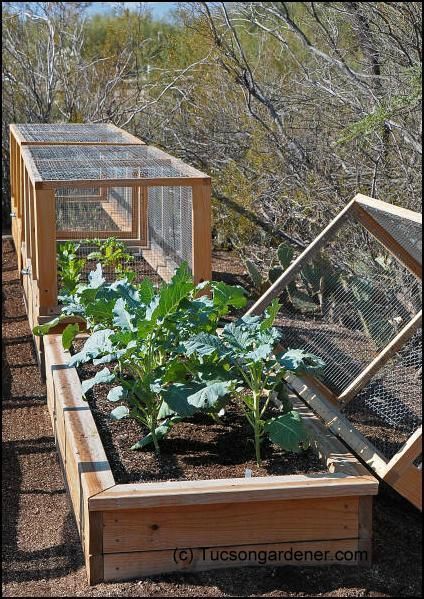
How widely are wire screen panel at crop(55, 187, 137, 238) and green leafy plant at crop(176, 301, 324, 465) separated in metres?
3.75

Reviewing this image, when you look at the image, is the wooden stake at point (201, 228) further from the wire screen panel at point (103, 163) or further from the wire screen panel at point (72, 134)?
the wire screen panel at point (72, 134)

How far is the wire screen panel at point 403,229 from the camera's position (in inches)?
155

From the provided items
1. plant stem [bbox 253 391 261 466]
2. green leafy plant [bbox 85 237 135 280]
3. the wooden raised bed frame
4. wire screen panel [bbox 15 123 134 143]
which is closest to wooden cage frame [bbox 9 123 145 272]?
wire screen panel [bbox 15 123 134 143]

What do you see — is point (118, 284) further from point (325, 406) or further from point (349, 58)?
point (349, 58)

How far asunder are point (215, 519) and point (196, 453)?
603 mm

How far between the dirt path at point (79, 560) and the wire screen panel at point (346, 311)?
72 centimetres

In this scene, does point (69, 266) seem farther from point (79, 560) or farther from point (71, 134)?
point (71, 134)

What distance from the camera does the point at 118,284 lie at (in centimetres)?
463

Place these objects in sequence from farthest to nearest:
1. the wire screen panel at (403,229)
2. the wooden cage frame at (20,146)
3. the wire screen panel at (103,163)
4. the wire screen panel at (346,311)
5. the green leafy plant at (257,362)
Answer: the wooden cage frame at (20,146)
the wire screen panel at (103,163)
the wire screen panel at (346,311)
the green leafy plant at (257,362)
the wire screen panel at (403,229)

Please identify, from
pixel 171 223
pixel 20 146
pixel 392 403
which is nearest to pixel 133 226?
pixel 171 223

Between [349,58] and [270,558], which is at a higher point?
[349,58]

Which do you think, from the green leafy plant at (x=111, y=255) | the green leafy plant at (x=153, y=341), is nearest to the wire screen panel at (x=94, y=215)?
the green leafy plant at (x=111, y=255)

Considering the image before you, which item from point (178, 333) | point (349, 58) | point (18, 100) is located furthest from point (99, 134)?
point (178, 333)

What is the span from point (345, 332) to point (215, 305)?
0.76m
